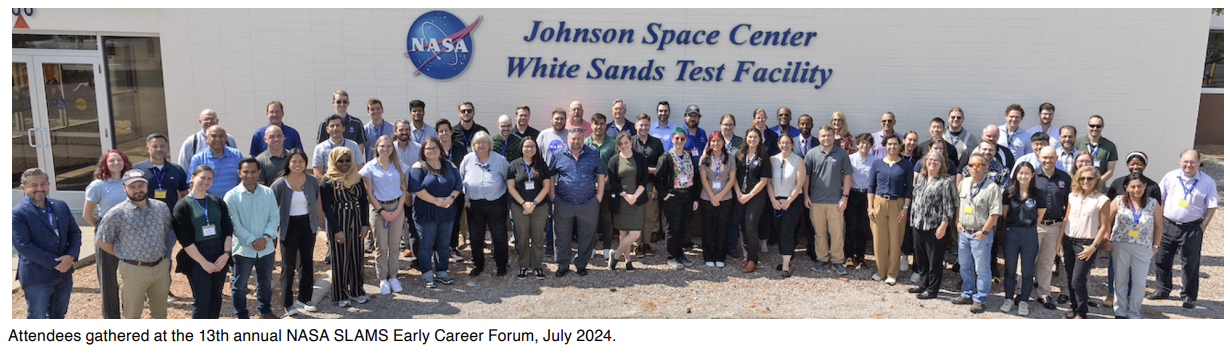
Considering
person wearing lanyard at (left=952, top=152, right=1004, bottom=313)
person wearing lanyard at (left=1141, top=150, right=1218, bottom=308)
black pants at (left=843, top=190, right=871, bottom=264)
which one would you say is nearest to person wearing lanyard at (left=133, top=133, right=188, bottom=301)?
black pants at (left=843, top=190, right=871, bottom=264)

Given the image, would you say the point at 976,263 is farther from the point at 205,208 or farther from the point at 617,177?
the point at 205,208

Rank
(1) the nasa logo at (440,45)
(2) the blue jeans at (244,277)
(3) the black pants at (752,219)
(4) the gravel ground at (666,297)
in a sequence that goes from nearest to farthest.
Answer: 1. (2) the blue jeans at (244,277)
2. (4) the gravel ground at (666,297)
3. (3) the black pants at (752,219)
4. (1) the nasa logo at (440,45)

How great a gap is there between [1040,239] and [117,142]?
1031 cm

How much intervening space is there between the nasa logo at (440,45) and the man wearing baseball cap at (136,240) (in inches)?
172

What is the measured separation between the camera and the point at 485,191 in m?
6.80

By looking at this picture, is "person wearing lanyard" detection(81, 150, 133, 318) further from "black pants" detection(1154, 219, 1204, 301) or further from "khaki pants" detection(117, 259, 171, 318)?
"black pants" detection(1154, 219, 1204, 301)

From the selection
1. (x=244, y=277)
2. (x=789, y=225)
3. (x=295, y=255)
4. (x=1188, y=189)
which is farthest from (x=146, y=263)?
(x=1188, y=189)

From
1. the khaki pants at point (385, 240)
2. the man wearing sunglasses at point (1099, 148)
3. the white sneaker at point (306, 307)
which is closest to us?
the white sneaker at point (306, 307)

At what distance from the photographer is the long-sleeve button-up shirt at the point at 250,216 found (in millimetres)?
5449

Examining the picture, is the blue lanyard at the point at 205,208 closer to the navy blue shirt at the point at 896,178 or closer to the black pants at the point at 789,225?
the black pants at the point at 789,225

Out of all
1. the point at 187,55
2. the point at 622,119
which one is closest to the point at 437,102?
the point at 622,119

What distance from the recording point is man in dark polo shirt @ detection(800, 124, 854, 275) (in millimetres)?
7055

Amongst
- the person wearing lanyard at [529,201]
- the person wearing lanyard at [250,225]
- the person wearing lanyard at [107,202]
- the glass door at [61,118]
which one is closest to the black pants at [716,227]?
the person wearing lanyard at [529,201]

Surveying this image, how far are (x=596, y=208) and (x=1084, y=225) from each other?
12.8ft
